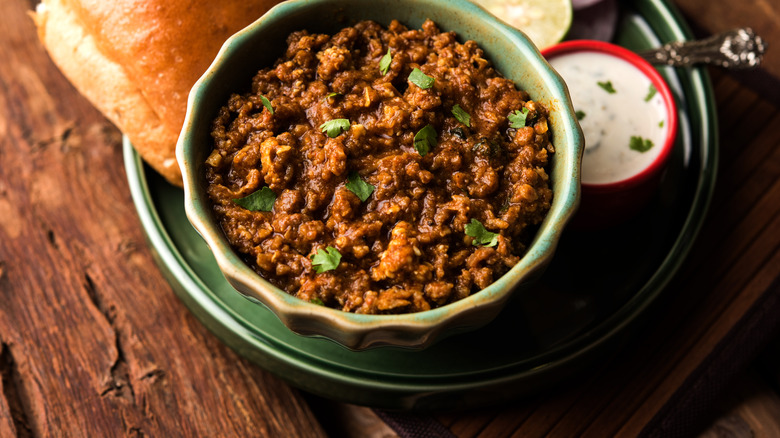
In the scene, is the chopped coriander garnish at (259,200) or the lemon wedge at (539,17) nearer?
the chopped coriander garnish at (259,200)

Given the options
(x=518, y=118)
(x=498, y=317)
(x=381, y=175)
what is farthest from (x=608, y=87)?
(x=381, y=175)

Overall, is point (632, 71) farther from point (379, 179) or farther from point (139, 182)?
point (139, 182)

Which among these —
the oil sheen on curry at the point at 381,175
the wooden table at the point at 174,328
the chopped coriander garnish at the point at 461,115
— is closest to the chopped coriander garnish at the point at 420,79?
the oil sheen on curry at the point at 381,175

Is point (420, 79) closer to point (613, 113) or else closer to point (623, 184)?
point (623, 184)

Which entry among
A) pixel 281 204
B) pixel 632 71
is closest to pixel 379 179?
pixel 281 204

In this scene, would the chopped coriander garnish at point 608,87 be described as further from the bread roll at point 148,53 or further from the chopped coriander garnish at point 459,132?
the bread roll at point 148,53

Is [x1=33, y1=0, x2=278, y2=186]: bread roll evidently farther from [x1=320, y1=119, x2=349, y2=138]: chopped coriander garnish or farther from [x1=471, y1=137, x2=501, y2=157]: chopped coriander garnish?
[x1=471, y1=137, x2=501, y2=157]: chopped coriander garnish

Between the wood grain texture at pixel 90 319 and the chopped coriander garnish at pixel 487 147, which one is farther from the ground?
the chopped coriander garnish at pixel 487 147
